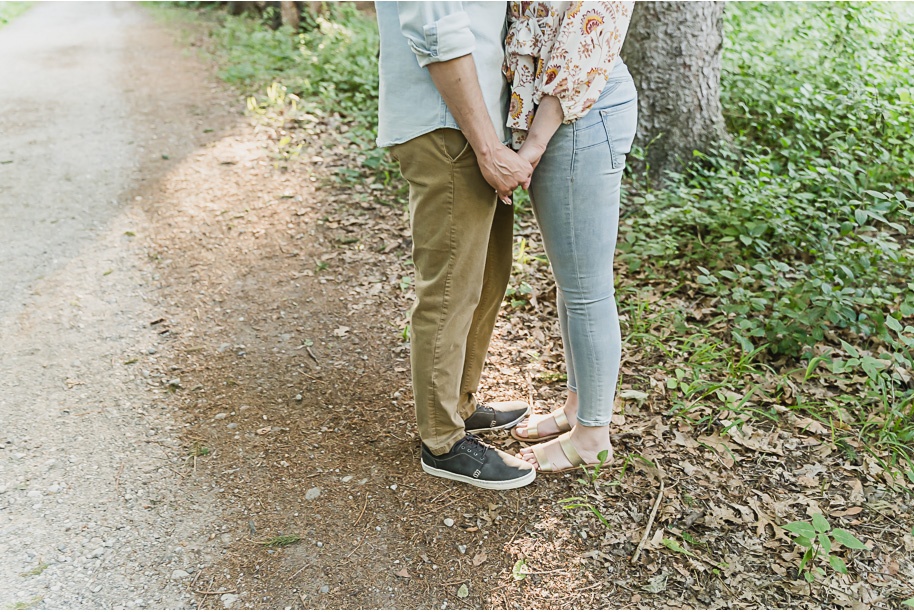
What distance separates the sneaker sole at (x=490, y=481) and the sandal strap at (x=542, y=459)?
56 mm

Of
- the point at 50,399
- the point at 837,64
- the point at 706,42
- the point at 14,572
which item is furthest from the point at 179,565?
the point at 837,64

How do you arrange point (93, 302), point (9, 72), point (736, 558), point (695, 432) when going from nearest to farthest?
1. point (736, 558)
2. point (695, 432)
3. point (93, 302)
4. point (9, 72)

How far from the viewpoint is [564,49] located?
1.67m

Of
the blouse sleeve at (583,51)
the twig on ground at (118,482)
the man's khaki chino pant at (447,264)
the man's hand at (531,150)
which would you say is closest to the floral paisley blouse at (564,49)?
the blouse sleeve at (583,51)

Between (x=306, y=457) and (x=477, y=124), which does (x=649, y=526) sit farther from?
(x=477, y=124)

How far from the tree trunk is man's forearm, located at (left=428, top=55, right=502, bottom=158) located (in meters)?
2.56

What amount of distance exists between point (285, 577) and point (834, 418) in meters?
2.28

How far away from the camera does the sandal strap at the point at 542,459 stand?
229 centimetres

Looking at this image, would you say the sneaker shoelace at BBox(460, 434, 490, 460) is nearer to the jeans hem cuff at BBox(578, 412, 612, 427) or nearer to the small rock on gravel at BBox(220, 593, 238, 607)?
the jeans hem cuff at BBox(578, 412, 612, 427)

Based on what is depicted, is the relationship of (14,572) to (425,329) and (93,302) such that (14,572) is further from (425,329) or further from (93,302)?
(93,302)

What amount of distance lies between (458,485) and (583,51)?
1547 mm

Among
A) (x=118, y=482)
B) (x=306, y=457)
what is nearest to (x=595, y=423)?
(x=306, y=457)

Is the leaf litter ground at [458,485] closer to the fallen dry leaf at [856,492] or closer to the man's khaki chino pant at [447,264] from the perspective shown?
the fallen dry leaf at [856,492]

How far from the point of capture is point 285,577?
1873 millimetres
